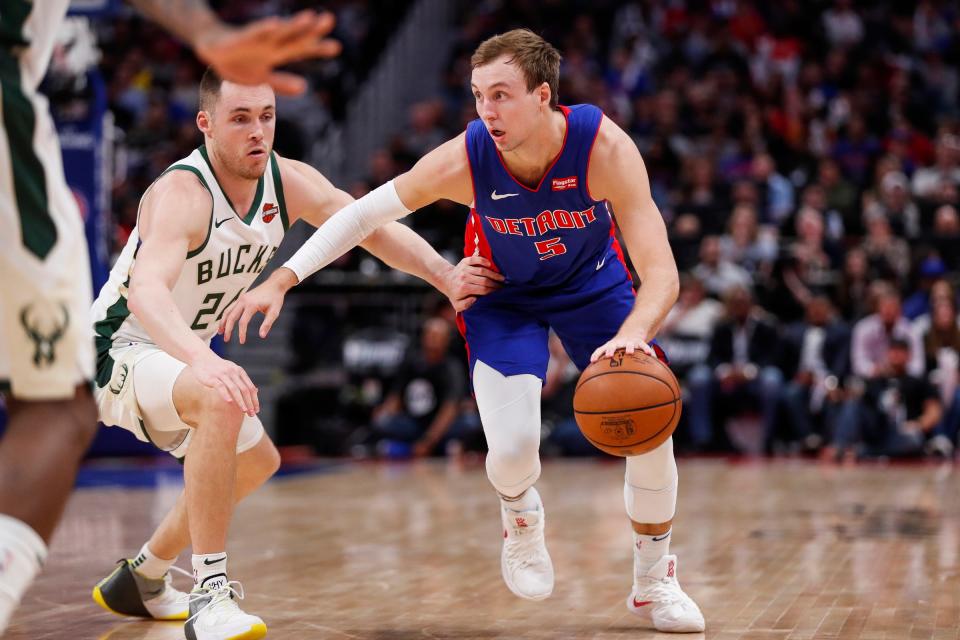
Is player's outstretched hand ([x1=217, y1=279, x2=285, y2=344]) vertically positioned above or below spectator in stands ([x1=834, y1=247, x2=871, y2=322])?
above

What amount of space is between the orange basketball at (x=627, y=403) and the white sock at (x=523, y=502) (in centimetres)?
60

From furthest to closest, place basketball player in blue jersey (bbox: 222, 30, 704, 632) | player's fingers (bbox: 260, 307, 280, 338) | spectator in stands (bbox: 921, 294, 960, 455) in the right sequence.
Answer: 1. spectator in stands (bbox: 921, 294, 960, 455)
2. basketball player in blue jersey (bbox: 222, 30, 704, 632)
3. player's fingers (bbox: 260, 307, 280, 338)

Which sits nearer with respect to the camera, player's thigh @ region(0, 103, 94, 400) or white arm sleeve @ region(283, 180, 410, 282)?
player's thigh @ region(0, 103, 94, 400)

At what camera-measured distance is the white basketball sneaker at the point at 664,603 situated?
4090mm

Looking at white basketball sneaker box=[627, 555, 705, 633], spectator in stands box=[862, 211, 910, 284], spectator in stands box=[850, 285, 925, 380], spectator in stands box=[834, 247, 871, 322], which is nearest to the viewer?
white basketball sneaker box=[627, 555, 705, 633]

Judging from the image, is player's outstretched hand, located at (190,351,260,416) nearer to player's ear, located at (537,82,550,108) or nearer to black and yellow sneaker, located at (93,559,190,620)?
black and yellow sneaker, located at (93,559,190,620)

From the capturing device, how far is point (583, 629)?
13.6 feet

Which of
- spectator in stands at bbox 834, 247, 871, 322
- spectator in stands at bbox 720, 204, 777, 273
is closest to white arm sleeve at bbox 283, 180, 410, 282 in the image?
spectator in stands at bbox 834, 247, 871, 322

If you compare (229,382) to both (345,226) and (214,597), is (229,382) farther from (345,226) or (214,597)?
(345,226)

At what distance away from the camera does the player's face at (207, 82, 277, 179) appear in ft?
13.7

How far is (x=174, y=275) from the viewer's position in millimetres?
3941

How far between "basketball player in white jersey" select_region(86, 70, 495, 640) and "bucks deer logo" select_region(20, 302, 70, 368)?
92cm

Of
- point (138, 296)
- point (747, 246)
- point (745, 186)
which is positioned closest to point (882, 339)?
point (747, 246)

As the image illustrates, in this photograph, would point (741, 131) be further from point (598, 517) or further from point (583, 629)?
point (583, 629)
